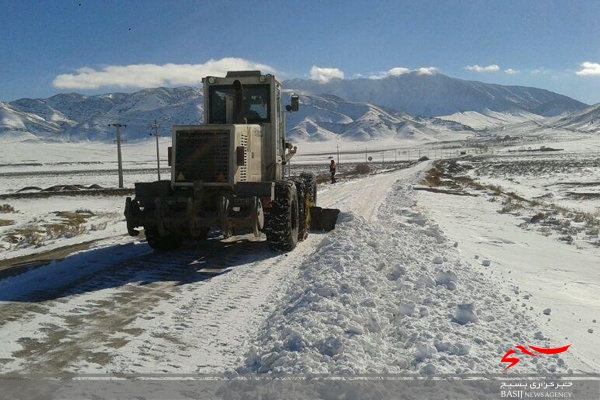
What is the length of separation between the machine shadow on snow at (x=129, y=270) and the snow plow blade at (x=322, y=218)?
8.71 ft

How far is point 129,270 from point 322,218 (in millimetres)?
6002

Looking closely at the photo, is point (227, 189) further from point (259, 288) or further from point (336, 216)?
point (336, 216)

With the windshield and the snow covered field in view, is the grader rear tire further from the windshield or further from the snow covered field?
the windshield

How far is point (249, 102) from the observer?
10648 mm

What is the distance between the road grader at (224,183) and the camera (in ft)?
29.0

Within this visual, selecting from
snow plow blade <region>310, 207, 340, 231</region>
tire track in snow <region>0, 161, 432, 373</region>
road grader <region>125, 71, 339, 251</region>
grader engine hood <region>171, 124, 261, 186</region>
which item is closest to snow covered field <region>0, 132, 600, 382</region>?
tire track in snow <region>0, 161, 432, 373</region>

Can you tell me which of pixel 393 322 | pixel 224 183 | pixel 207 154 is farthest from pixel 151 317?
pixel 207 154

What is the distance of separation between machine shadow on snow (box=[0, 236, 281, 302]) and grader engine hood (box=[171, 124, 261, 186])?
1.56 m

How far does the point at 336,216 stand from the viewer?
13.0 m

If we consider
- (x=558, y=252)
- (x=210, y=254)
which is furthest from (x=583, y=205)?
(x=210, y=254)

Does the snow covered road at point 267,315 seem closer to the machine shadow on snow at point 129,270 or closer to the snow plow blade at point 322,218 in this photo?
the machine shadow on snow at point 129,270

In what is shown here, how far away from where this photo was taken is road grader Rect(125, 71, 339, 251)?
348 inches

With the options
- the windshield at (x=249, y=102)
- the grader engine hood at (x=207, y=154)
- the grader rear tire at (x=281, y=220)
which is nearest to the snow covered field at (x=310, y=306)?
the grader rear tire at (x=281, y=220)

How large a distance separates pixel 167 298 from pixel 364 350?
321 cm
